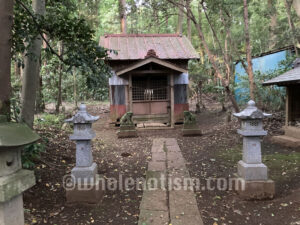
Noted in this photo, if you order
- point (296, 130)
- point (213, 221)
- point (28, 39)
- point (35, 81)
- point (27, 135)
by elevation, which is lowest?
point (213, 221)

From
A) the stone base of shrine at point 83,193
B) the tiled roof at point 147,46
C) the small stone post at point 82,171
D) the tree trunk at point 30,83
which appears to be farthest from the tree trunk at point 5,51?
the tiled roof at point 147,46

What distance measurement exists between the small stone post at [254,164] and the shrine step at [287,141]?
3490 millimetres

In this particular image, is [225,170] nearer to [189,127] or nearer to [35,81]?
[189,127]

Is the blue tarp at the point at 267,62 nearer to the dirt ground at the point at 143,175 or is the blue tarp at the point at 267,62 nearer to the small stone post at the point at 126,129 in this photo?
the dirt ground at the point at 143,175

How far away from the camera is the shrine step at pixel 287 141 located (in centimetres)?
672

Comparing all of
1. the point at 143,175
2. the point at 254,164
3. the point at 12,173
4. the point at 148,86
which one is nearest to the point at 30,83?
the point at 12,173

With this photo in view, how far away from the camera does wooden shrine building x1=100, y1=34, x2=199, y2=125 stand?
10.6 meters

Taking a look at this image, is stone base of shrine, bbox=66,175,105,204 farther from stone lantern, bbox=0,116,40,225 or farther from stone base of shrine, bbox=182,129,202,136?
stone base of shrine, bbox=182,129,202,136

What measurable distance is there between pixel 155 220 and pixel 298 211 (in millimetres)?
2094

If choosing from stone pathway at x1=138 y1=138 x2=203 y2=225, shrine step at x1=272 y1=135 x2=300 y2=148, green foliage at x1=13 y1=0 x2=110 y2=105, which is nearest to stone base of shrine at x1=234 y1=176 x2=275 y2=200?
stone pathway at x1=138 y1=138 x2=203 y2=225

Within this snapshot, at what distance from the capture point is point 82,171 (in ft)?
12.8

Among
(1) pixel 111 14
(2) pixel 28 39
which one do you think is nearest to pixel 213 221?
(2) pixel 28 39

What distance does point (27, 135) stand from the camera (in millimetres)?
2361

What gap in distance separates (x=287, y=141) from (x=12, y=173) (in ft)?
23.4
